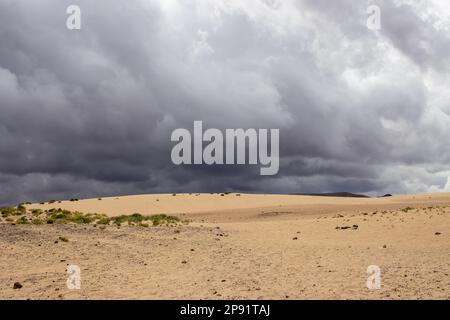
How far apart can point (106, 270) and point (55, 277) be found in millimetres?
1863

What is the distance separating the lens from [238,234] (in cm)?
2753

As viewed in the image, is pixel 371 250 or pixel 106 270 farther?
pixel 371 250

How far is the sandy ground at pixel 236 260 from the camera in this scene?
13.6m

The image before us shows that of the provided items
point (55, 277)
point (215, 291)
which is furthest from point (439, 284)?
point (55, 277)
